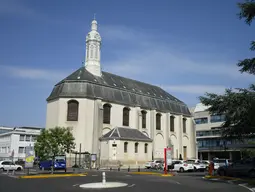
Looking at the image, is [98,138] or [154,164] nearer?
[154,164]

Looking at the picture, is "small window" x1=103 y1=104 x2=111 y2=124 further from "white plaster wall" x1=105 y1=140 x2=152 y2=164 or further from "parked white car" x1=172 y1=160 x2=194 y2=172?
"parked white car" x1=172 y1=160 x2=194 y2=172

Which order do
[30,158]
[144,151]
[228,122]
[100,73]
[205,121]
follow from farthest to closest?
[205,121], [100,73], [144,151], [30,158], [228,122]

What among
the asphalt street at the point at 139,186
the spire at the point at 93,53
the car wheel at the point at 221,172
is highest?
the spire at the point at 93,53

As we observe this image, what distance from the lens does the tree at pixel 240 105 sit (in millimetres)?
16559

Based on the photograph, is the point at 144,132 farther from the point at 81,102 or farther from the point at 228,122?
the point at 228,122

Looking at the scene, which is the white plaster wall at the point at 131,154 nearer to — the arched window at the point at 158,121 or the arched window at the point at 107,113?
the arched window at the point at 107,113

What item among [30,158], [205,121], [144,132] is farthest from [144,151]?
[205,121]

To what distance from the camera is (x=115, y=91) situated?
54125mm

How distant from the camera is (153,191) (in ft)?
45.6

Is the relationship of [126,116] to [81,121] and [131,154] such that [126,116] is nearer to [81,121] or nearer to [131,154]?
[131,154]

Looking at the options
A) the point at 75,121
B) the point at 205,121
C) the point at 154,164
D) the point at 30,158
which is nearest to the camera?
the point at 30,158

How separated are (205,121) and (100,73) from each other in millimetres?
36447

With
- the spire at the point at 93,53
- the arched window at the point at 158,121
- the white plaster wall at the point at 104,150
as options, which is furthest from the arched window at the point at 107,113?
the arched window at the point at 158,121

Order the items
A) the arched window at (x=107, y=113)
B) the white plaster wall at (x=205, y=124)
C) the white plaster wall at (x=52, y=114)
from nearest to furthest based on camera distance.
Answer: the white plaster wall at (x=52, y=114) → the arched window at (x=107, y=113) → the white plaster wall at (x=205, y=124)
